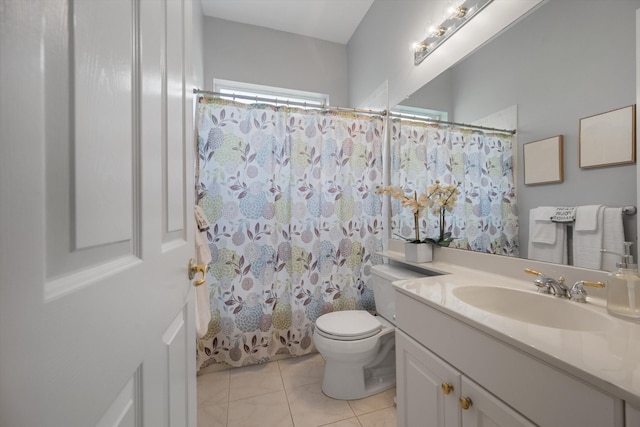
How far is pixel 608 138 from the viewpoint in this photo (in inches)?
30.7

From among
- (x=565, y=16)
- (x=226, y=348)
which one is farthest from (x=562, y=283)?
(x=226, y=348)

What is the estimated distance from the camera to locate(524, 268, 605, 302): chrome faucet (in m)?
0.76

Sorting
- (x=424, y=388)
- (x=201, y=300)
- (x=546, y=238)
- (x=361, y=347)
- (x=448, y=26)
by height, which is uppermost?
(x=448, y=26)

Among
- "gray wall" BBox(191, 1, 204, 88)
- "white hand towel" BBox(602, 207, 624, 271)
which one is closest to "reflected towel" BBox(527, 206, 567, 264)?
"white hand towel" BBox(602, 207, 624, 271)

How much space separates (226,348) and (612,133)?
7.13 feet

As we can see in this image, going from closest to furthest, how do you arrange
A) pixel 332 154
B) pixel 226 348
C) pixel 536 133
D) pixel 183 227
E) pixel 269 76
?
pixel 183 227, pixel 536 133, pixel 226 348, pixel 332 154, pixel 269 76

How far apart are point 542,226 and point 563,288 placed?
0.27 meters

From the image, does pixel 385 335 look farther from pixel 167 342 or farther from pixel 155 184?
pixel 155 184

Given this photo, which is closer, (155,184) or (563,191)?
(155,184)

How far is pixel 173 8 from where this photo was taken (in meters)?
0.66

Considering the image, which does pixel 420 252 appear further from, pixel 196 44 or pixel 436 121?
pixel 196 44

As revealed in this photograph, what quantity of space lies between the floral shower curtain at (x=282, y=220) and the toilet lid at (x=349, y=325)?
0.32m

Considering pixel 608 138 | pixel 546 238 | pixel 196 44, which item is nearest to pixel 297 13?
pixel 196 44

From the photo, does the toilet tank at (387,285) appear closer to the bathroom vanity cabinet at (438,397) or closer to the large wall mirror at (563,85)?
the bathroom vanity cabinet at (438,397)
